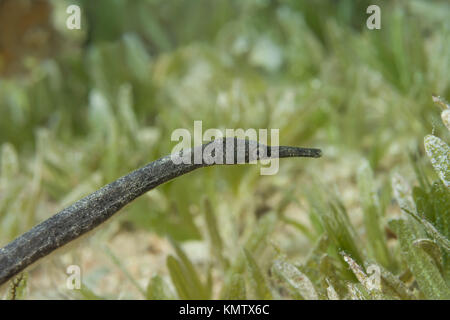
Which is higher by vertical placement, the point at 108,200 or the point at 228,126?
the point at 228,126

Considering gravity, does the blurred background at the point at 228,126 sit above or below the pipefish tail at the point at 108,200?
above

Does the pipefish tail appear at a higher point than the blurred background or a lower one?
lower

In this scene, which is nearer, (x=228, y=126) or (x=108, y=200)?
(x=108, y=200)

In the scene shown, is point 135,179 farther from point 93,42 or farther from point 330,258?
point 93,42

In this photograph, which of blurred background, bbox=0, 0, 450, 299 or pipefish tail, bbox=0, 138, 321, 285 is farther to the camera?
blurred background, bbox=0, 0, 450, 299
